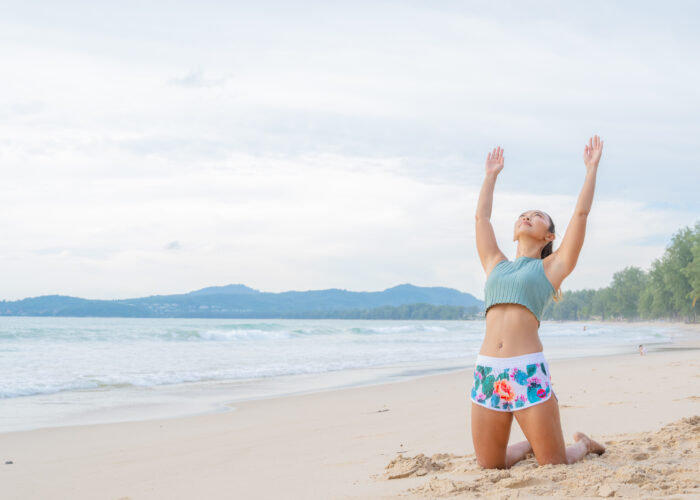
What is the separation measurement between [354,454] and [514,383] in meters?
2.37

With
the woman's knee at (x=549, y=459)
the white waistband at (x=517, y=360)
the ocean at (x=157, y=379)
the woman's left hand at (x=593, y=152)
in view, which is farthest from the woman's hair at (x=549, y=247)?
the ocean at (x=157, y=379)

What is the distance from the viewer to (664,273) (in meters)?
76.0

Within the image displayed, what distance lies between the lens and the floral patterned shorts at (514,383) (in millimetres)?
3686

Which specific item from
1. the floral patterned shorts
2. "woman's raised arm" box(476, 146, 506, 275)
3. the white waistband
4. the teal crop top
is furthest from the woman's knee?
"woman's raised arm" box(476, 146, 506, 275)

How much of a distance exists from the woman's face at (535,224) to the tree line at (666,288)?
145 ft

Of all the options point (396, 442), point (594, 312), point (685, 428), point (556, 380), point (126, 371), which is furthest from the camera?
point (594, 312)

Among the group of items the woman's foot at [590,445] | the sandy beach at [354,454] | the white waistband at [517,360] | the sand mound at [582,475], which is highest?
the white waistband at [517,360]

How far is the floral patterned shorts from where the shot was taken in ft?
12.1

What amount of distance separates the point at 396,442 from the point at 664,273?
78706 mm

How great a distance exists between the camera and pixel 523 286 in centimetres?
379

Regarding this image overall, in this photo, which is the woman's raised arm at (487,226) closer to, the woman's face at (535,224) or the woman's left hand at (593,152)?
the woman's face at (535,224)

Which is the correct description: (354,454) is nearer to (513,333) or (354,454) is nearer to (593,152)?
(513,333)

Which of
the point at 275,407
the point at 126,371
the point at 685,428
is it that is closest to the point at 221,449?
the point at 275,407

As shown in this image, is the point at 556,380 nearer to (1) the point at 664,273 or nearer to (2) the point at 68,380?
(2) the point at 68,380
